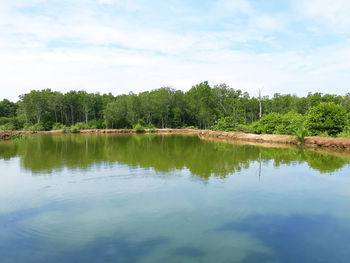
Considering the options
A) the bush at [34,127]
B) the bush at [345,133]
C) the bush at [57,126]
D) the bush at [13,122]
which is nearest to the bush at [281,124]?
the bush at [345,133]

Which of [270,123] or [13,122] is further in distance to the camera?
[13,122]

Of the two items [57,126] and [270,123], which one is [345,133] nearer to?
[270,123]

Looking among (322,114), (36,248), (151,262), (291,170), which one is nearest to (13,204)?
(36,248)

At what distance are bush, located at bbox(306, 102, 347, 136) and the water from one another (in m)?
15.3

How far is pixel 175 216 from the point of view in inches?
265

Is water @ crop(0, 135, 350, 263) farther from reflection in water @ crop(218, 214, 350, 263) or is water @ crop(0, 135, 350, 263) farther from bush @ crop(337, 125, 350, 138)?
bush @ crop(337, 125, 350, 138)

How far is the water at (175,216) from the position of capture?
501 centimetres

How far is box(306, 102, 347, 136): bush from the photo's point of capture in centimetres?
2473

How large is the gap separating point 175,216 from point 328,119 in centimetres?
2438

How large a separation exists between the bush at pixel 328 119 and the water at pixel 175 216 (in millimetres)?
15271

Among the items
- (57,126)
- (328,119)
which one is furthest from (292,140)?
(57,126)

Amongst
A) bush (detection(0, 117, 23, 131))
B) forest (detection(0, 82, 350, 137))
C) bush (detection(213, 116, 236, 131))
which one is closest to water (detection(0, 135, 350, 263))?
bush (detection(213, 116, 236, 131))

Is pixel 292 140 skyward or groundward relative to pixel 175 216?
skyward

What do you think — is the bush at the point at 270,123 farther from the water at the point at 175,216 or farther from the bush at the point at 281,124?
the water at the point at 175,216
